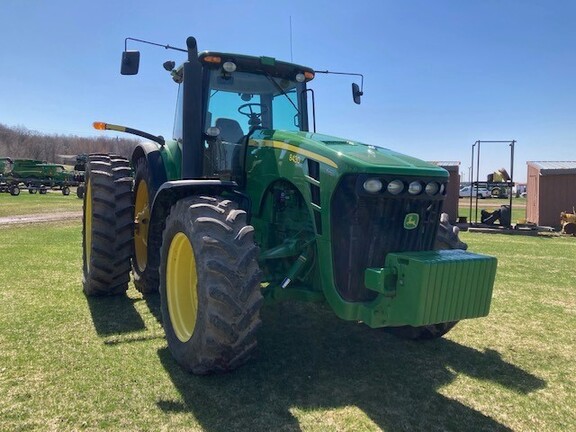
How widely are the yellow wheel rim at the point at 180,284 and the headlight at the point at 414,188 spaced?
1.78 meters

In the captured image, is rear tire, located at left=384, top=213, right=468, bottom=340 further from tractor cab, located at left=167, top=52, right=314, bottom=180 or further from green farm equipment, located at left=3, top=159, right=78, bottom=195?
green farm equipment, located at left=3, top=159, right=78, bottom=195

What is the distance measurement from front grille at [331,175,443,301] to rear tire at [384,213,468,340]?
71 cm

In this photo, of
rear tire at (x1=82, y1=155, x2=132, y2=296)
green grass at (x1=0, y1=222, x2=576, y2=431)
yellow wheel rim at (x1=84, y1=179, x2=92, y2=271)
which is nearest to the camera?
green grass at (x1=0, y1=222, x2=576, y2=431)

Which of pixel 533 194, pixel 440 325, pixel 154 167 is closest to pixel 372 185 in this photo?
pixel 440 325

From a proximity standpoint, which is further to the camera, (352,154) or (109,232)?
(109,232)

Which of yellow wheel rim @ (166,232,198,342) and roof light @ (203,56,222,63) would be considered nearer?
yellow wheel rim @ (166,232,198,342)

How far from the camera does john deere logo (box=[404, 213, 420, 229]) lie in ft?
12.2

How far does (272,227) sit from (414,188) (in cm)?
136

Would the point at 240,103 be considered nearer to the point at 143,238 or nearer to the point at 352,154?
the point at 352,154

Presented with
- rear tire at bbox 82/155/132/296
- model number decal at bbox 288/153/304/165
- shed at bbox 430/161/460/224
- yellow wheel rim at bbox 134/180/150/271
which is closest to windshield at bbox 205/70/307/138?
model number decal at bbox 288/153/304/165

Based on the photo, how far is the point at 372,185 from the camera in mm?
3484

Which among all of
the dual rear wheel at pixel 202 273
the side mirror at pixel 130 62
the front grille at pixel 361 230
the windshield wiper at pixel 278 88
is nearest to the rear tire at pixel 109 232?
the dual rear wheel at pixel 202 273

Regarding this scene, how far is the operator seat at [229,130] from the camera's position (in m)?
4.93

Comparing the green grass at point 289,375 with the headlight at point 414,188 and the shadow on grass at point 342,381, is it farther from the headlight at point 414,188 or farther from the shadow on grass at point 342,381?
the headlight at point 414,188
